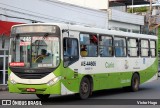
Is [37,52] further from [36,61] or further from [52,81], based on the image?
[52,81]

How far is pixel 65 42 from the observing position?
15.3 m

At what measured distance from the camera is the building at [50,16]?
27.4m

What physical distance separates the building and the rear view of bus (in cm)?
1049

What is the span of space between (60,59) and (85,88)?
216 centimetres

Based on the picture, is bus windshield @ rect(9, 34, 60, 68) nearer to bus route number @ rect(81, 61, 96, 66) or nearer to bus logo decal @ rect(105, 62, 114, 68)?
bus route number @ rect(81, 61, 96, 66)

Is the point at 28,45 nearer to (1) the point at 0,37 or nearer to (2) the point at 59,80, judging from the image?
(2) the point at 59,80

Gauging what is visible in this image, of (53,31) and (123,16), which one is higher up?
(123,16)

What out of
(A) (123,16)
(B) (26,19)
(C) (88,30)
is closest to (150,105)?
(C) (88,30)

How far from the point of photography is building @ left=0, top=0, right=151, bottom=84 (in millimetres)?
27442

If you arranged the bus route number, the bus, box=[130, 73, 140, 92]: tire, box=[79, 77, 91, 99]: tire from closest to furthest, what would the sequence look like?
the bus
box=[79, 77, 91, 99]: tire
the bus route number
box=[130, 73, 140, 92]: tire

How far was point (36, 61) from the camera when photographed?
1509cm

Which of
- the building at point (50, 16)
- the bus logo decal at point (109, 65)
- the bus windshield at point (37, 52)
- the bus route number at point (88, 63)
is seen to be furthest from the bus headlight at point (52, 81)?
the building at point (50, 16)

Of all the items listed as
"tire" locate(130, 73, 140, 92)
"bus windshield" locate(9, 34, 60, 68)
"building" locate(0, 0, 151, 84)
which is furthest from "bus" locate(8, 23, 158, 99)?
"building" locate(0, 0, 151, 84)

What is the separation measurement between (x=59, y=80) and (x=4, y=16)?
13.4 metres
